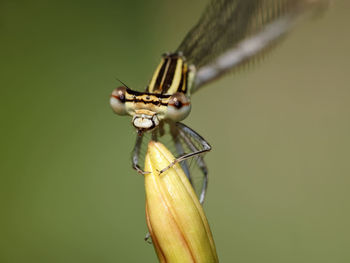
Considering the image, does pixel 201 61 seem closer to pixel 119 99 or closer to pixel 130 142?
pixel 130 142

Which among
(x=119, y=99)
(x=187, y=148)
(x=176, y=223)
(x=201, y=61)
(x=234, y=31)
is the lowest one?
(x=176, y=223)

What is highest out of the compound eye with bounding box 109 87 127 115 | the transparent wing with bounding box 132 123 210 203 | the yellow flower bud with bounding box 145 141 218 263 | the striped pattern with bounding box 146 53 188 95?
the striped pattern with bounding box 146 53 188 95

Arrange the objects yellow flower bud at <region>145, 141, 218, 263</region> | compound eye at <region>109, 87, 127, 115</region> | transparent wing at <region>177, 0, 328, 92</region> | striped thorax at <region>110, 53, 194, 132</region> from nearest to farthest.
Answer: yellow flower bud at <region>145, 141, 218, 263</region>
striped thorax at <region>110, 53, 194, 132</region>
compound eye at <region>109, 87, 127, 115</region>
transparent wing at <region>177, 0, 328, 92</region>

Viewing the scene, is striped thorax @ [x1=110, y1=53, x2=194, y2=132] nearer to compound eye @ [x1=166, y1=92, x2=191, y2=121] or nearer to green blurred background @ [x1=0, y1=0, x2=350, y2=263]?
compound eye @ [x1=166, y1=92, x2=191, y2=121]

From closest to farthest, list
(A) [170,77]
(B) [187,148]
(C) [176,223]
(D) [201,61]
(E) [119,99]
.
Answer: (C) [176,223], (E) [119,99], (A) [170,77], (B) [187,148], (D) [201,61]

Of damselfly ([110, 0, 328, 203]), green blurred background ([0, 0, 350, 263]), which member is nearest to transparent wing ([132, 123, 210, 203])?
damselfly ([110, 0, 328, 203])

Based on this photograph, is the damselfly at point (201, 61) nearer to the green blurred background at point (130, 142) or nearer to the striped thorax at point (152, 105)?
the striped thorax at point (152, 105)

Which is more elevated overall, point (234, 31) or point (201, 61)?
point (234, 31)

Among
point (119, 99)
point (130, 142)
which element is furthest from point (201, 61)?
point (119, 99)
